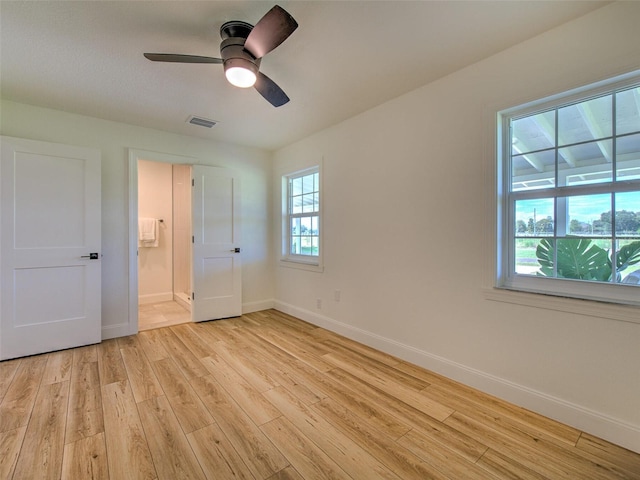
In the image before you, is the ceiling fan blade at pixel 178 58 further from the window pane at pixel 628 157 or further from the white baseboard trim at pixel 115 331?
the white baseboard trim at pixel 115 331

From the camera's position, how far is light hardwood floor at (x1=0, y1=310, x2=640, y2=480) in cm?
143

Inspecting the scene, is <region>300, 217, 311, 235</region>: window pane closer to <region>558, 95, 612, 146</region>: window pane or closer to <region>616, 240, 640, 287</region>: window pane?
<region>558, 95, 612, 146</region>: window pane

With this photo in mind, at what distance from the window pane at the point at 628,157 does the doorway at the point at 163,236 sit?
191 inches

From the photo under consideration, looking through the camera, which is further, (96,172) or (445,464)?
(96,172)

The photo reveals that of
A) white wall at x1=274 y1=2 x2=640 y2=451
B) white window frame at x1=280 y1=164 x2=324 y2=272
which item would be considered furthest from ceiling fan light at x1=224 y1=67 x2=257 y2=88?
white window frame at x1=280 y1=164 x2=324 y2=272

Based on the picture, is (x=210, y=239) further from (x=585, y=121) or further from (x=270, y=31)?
(x=585, y=121)

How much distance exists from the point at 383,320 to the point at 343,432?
1.30m

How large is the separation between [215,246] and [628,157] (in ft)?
13.0

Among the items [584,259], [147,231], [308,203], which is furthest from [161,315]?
[584,259]

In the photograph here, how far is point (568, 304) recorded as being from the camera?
176 cm

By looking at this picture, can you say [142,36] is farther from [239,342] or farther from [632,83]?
[632,83]

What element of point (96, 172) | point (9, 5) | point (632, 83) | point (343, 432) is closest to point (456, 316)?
point (343, 432)

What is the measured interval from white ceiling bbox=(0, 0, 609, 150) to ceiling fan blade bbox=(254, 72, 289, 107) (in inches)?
10.3

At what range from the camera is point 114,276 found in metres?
3.29
